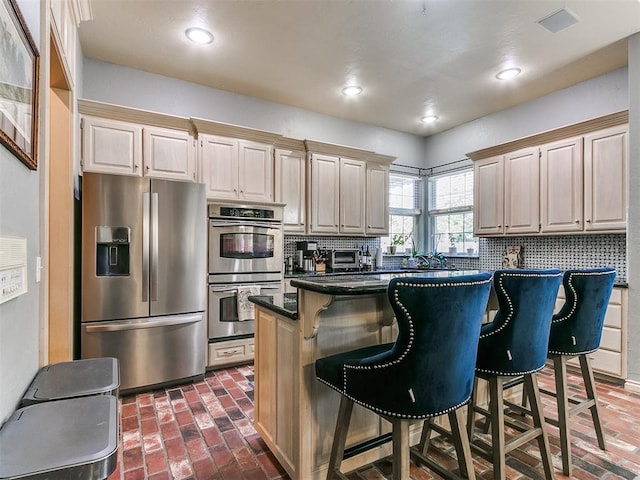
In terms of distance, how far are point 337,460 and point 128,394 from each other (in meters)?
2.17

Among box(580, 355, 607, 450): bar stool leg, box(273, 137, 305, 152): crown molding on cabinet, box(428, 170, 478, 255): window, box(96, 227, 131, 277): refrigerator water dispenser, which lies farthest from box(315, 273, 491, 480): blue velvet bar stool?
box(428, 170, 478, 255): window

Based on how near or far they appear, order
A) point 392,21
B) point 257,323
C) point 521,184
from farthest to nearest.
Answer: point 521,184 < point 392,21 < point 257,323

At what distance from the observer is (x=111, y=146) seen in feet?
10.9

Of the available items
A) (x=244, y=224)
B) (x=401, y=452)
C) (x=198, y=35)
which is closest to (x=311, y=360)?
(x=401, y=452)

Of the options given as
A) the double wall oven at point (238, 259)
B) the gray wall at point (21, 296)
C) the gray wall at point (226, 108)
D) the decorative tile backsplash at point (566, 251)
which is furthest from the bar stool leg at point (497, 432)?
the gray wall at point (226, 108)

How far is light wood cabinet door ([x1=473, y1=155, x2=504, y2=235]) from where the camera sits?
4.38 metres

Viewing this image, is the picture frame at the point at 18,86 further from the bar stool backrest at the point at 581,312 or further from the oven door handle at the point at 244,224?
the bar stool backrest at the point at 581,312

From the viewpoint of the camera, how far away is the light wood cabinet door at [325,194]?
4.50m

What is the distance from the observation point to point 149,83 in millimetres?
3742

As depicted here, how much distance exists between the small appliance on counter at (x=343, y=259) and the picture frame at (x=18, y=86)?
365 cm

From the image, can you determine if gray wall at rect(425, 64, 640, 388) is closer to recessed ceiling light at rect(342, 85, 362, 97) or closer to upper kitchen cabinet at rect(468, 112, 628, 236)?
upper kitchen cabinet at rect(468, 112, 628, 236)

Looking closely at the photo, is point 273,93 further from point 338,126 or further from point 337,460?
point 337,460

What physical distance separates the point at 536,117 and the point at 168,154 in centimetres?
440

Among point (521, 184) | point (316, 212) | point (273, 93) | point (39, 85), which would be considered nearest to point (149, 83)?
point (273, 93)
